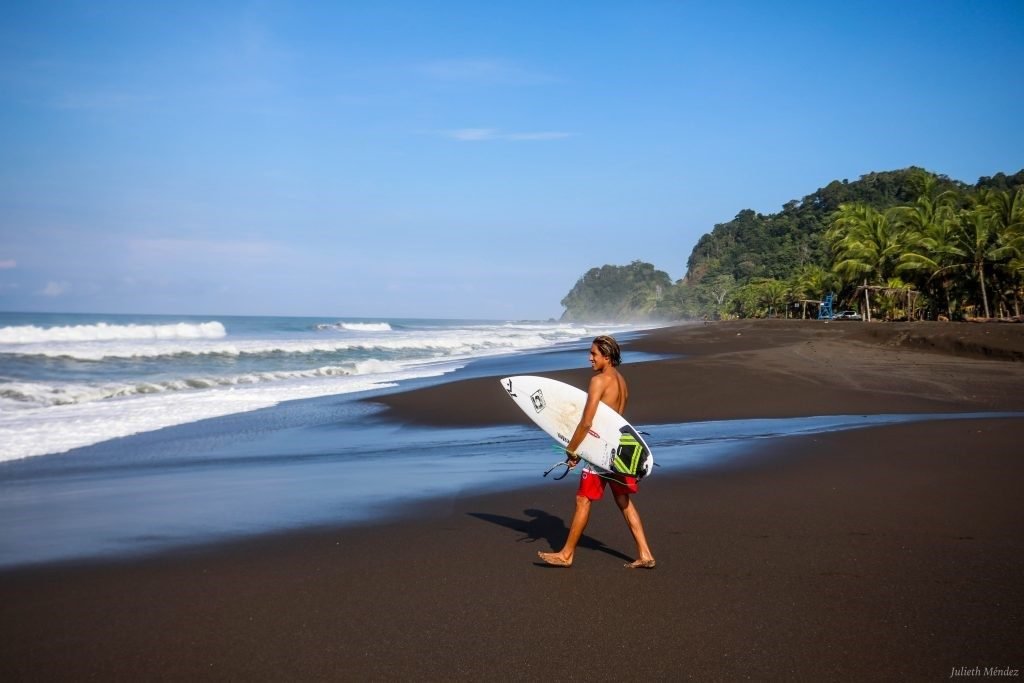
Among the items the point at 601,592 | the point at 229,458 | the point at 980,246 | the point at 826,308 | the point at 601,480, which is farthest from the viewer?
the point at 826,308

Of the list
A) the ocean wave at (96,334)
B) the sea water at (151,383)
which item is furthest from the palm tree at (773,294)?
the ocean wave at (96,334)

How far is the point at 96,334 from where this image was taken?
51.8 m

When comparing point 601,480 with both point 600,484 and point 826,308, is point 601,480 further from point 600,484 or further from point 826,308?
point 826,308

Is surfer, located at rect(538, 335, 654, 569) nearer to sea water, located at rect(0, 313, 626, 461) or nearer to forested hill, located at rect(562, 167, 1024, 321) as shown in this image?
sea water, located at rect(0, 313, 626, 461)

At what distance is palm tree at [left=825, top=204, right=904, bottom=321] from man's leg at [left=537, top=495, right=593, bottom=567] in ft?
157

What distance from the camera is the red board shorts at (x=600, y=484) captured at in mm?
4910

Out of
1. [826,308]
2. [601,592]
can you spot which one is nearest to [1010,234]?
[826,308]

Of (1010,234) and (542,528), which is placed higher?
(1010,234)

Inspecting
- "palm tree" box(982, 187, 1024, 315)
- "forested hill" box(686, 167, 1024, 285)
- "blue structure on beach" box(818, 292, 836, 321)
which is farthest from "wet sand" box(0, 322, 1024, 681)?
"forested hill" box(686, 167, 1024, 285)

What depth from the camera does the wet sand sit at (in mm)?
3533

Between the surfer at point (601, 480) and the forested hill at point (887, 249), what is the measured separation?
37237 mm

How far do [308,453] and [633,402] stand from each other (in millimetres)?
6576

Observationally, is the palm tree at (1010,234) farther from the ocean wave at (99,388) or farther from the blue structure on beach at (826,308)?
the ocean wave at (99,388)

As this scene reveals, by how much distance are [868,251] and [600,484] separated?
49.7 meters
